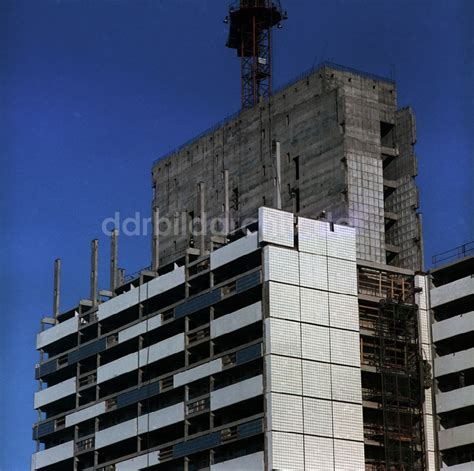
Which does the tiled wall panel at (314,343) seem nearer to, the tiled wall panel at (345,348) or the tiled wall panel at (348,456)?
the tiled wall panel at (345,348)

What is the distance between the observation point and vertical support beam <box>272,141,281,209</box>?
15119 centimetres

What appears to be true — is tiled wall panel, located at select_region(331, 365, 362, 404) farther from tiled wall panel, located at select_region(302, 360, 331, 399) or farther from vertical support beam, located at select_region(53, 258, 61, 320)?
vertical support beam, located at select_region(53, 258, 61, 320)

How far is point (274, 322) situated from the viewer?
13675 centimetres

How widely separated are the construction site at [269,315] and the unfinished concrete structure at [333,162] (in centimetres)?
20

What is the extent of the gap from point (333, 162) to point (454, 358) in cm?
2466

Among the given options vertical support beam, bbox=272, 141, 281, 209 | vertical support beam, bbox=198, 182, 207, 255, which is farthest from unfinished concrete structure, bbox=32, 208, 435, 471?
vertical support beam, bbox=272, 141, 281, 209

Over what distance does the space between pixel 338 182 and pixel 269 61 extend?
23.7 meters

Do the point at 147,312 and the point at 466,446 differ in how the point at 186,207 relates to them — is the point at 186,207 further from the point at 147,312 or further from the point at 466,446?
the point at 466,446

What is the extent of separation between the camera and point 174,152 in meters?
179

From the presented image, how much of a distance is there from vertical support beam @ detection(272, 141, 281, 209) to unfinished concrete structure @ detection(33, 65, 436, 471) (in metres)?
0.49

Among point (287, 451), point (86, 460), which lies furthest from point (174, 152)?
point (287, 451)

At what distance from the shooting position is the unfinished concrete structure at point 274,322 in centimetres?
13725

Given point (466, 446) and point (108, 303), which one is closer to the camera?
point (466, 446)

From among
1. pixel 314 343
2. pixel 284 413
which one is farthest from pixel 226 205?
pixel 284 413
